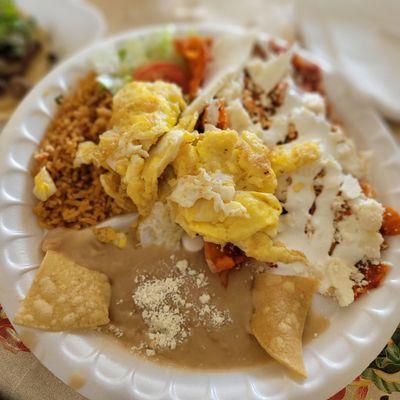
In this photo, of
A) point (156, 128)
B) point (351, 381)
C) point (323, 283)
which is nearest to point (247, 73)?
point (156, 128)

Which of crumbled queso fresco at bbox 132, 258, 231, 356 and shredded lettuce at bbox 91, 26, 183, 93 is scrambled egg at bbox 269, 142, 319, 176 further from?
shredded lettuce at bbox 91, 26, 183, 93

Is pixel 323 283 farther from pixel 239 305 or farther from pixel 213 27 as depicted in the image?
pixel 213 27

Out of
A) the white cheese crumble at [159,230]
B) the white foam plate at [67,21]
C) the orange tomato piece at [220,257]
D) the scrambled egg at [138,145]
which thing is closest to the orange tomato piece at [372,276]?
the orange tomato piece at [220,257]

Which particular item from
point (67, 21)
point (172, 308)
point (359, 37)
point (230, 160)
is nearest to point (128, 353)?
point (172, 308)

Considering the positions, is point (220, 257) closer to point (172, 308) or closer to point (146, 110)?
point (172, 308)

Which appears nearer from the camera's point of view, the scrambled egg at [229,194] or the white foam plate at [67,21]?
the scrambled egg at [229,194]

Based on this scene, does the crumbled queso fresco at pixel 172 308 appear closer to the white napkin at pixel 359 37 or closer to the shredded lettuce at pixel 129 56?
the shredded lettuce at pixel 129 56
